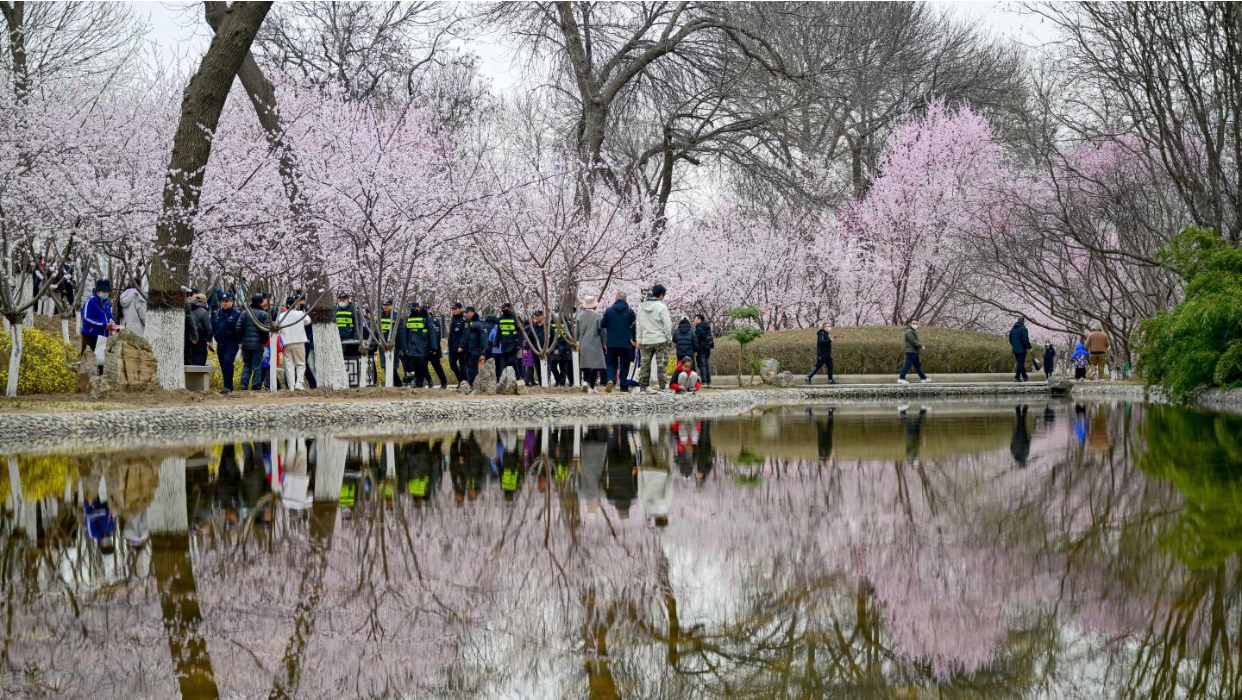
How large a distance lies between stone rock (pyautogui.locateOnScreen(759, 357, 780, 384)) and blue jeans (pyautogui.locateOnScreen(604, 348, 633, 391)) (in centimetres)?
786

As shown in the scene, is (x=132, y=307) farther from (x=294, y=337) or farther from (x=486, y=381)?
(x=486, y=381)

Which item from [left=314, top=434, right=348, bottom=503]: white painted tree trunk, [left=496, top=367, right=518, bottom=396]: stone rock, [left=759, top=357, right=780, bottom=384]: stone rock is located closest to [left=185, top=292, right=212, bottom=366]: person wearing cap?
[left=496, top=367, right=518, bottom=396]: stone rock

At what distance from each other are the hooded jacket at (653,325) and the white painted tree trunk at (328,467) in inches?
308

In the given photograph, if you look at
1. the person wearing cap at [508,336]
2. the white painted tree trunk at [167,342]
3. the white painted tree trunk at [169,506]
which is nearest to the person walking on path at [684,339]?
the person wearing cap at [508,336]

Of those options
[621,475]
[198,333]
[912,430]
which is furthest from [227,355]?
[621,475]

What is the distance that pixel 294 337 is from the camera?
71.9ft

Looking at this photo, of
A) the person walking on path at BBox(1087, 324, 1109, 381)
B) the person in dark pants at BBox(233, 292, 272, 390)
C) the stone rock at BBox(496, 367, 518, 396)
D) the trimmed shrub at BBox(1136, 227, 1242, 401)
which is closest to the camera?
the trimmed shrub at BBox(1136, 227, 1242, 401)

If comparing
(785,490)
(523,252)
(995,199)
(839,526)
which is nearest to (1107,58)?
(995,199)

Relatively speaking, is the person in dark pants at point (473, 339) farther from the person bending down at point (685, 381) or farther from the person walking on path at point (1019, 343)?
the person walking on path at point (1019, 343)

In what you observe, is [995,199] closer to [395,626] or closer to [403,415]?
[403,415]

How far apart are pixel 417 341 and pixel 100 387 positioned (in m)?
7.56

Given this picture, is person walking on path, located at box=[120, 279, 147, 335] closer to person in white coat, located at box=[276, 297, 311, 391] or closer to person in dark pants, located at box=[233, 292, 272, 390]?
person in dark pants, located at box=[233, 292, 272, 390]

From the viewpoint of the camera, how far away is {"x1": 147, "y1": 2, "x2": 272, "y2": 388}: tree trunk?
18.7 meters

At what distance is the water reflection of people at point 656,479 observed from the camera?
8242 millimetres
